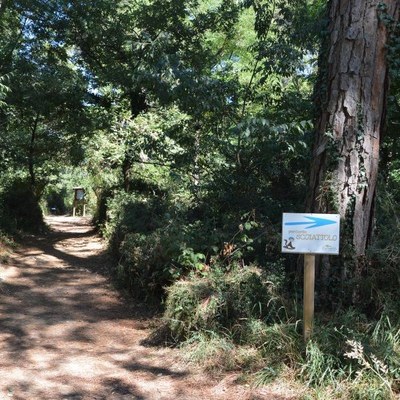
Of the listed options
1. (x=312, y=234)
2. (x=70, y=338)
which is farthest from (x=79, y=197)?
(x=312, y=234)

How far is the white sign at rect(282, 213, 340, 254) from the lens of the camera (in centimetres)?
462

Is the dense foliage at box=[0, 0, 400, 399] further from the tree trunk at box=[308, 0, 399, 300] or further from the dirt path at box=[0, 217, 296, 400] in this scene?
the dirt path at box=[0, 217, 296, 400]

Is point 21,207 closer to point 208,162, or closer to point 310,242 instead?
point 208,162

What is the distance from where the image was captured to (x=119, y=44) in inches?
558

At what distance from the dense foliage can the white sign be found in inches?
32.5

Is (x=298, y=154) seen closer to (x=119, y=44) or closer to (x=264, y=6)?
(x=264, y=6)

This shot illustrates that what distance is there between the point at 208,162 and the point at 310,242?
4.41m

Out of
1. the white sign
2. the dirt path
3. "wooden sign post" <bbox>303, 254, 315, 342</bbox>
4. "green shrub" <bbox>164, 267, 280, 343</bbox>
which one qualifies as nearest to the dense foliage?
"green shrub" <bbox>164, 267, 280, 343</bbox>

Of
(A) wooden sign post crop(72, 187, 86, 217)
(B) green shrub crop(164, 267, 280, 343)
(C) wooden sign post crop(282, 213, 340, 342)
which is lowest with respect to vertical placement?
(B) green shrub crop(164, 267, 280, 343)

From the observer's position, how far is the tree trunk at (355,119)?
5484 millimetres

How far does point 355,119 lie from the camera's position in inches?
216

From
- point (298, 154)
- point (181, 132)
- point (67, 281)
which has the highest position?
point (181, 132)

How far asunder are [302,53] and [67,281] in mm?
6401

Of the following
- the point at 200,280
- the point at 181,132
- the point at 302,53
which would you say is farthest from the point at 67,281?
the point at 302,53
